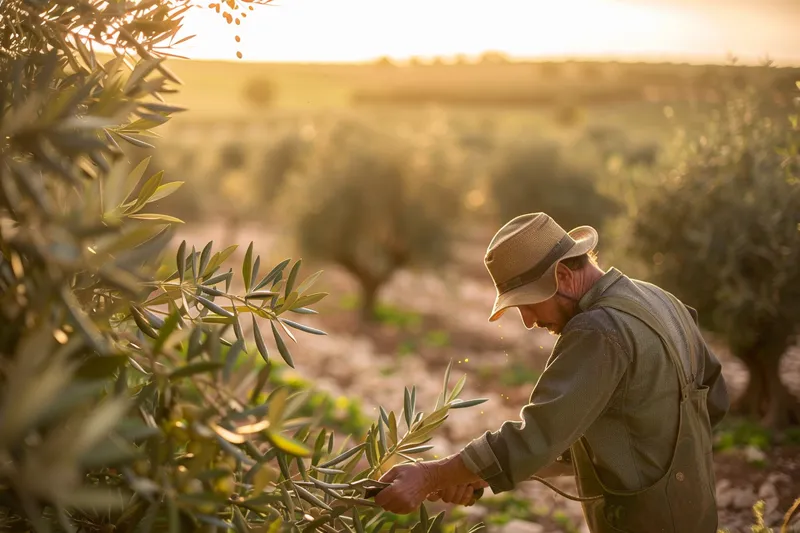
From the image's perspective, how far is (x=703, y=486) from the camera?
9.04 feet

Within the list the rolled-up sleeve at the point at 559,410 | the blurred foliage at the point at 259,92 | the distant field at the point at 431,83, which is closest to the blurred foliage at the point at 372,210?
the rolled-up sleeve at the point at 559,410

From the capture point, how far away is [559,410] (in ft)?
8.05

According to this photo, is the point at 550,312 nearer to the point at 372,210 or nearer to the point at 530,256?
the point at 530,256

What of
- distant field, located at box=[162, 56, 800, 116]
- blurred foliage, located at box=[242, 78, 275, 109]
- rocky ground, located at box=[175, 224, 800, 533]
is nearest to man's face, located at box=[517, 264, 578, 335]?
rocky ground, located at box=[175, 224, 800, 533]

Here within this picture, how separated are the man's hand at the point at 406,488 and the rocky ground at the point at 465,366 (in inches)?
40.2

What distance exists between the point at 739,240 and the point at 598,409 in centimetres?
579

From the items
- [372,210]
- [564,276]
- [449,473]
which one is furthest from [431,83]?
[449,473]

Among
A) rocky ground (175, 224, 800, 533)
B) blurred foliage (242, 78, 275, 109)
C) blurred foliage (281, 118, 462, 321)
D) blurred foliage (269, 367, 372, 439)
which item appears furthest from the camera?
blurred foliage (242, 78, 275, 109)

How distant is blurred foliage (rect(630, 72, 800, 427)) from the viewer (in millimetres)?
7160

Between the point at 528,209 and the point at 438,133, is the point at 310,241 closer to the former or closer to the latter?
the point at 438,133

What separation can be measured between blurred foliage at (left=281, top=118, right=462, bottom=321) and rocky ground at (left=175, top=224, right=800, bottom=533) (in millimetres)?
996

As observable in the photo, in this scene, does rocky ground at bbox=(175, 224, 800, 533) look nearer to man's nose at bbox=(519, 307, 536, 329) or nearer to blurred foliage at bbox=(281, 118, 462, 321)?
man's nose at bbox=(519, 307, 536, 329)

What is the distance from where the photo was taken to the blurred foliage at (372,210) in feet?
51.0

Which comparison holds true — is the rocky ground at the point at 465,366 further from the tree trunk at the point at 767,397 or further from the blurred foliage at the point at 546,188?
the blurred foliage at the point at 546,188
